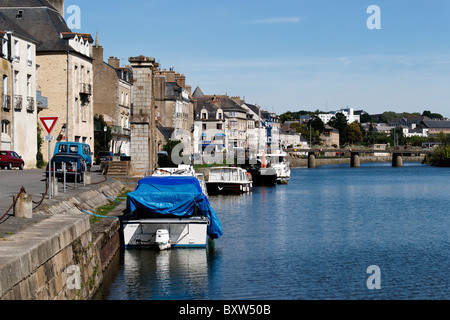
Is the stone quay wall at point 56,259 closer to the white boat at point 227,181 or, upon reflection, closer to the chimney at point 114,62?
the white boat at point 227,181

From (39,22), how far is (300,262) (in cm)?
4603

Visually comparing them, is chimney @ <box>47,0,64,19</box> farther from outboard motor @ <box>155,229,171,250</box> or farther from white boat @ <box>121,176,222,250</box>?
outboard motor @ <box>155,229,171,250</box>

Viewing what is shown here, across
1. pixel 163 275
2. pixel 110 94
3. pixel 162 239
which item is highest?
pixel 110 94

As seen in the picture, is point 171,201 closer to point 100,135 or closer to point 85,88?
point 85,88

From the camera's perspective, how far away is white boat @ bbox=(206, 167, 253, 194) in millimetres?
61344

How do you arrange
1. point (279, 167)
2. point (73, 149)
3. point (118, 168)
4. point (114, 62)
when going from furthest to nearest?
point (114, 62), point (279, 167), point (73, 149), point (118, 168)

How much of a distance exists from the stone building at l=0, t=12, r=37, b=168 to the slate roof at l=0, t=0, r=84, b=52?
19.0 feet

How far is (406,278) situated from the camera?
877 inches

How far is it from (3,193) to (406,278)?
16.5 metres

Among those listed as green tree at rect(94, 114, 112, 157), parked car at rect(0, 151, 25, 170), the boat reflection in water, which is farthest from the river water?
green tree at rect(94, 114, 112, 157)

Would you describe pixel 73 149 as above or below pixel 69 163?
above

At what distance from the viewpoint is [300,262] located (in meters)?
25.1

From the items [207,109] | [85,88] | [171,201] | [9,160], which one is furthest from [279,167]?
[171,201]
